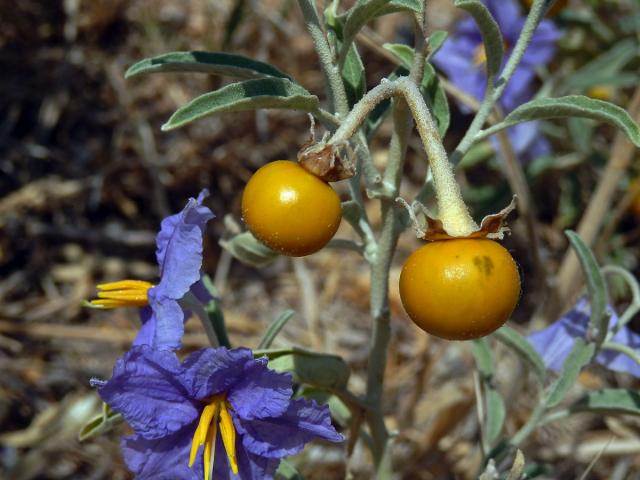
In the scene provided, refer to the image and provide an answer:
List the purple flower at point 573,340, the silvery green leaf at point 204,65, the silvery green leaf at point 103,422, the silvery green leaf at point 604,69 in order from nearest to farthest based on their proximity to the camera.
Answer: the silvery green leaf at point 204,65
the silvery green leaf at point 103,422
the purple flower at point 573,340
the silvery green leaf at point 604,69

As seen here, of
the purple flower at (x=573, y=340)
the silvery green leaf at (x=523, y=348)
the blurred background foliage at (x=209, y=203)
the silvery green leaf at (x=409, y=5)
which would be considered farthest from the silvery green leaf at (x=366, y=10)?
the blurred background foliage at (x=209, y=203)

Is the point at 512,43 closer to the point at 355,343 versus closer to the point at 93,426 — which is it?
the point at 355,343

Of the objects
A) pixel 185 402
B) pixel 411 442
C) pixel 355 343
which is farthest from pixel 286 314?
pixel 355 343

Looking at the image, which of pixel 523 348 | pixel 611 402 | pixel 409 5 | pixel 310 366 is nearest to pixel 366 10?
pixel 409 5

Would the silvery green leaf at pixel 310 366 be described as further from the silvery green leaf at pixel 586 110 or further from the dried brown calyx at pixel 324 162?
the silvery green leaf at pixel 586 110

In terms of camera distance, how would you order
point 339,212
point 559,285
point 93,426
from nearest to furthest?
1. point 339,212
2. point 93,426
3. point 559,285

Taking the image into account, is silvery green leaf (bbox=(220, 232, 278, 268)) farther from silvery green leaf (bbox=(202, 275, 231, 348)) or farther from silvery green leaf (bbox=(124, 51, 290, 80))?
silvery green leaf (bbox=(124, 51, 290, 80))
